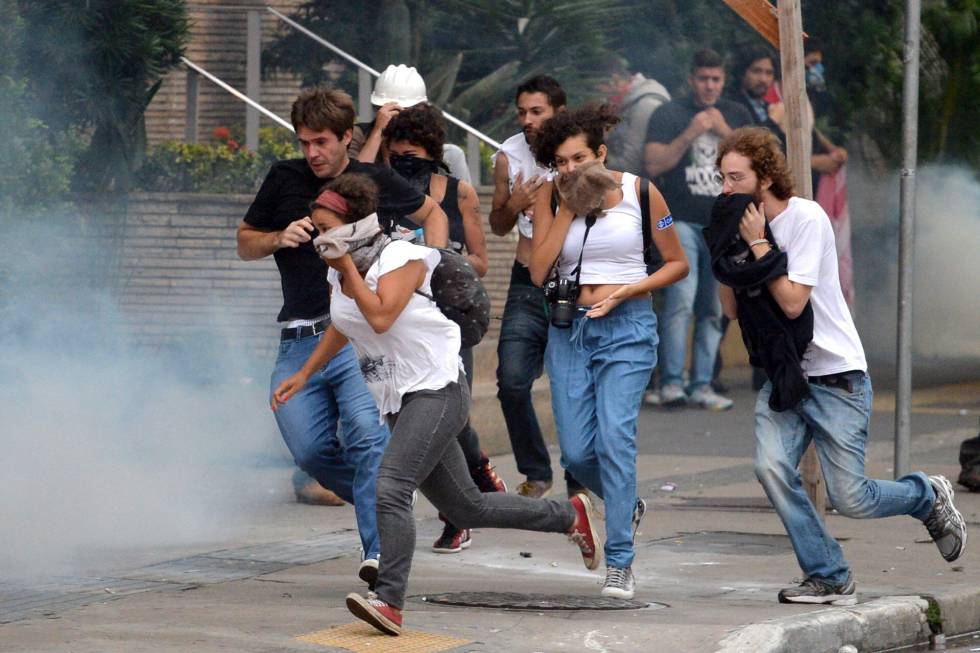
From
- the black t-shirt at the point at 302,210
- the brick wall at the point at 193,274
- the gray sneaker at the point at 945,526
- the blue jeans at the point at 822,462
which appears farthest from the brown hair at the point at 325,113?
the brick wall at the point at 193,274

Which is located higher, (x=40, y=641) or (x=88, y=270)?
(x=88, y=270)

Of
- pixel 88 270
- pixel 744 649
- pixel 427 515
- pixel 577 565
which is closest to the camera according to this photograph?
pixel 744 649

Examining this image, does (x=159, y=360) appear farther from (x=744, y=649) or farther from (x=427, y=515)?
(x=744, y=649)

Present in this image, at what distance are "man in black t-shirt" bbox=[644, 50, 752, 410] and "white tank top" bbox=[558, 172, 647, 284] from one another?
545 cm

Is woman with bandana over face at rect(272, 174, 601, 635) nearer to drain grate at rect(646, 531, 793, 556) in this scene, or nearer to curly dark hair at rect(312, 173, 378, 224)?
curly dark hair at rect(312, 173, 378, 224)

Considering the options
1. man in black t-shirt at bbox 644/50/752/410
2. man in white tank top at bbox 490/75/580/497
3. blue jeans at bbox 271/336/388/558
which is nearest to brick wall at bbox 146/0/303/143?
man in black t-shirt at bbox 644/50/752/410

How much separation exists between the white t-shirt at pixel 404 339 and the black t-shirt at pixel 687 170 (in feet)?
20.8

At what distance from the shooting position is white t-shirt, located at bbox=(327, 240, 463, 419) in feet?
18.0

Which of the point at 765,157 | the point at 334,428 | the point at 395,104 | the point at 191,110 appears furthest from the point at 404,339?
the point at 191,110

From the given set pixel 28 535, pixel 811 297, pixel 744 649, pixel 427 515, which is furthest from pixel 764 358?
pixel 28 535

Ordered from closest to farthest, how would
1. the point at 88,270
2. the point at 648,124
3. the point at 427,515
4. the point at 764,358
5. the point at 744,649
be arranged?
the point at 744,649 → the point at 764,358 → the point at 427,515 → the point at 88,270 → the point at 648,124

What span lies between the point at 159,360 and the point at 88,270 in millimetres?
577

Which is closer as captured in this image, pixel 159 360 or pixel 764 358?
pixel 764 358

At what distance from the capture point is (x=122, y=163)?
9.36 meters
